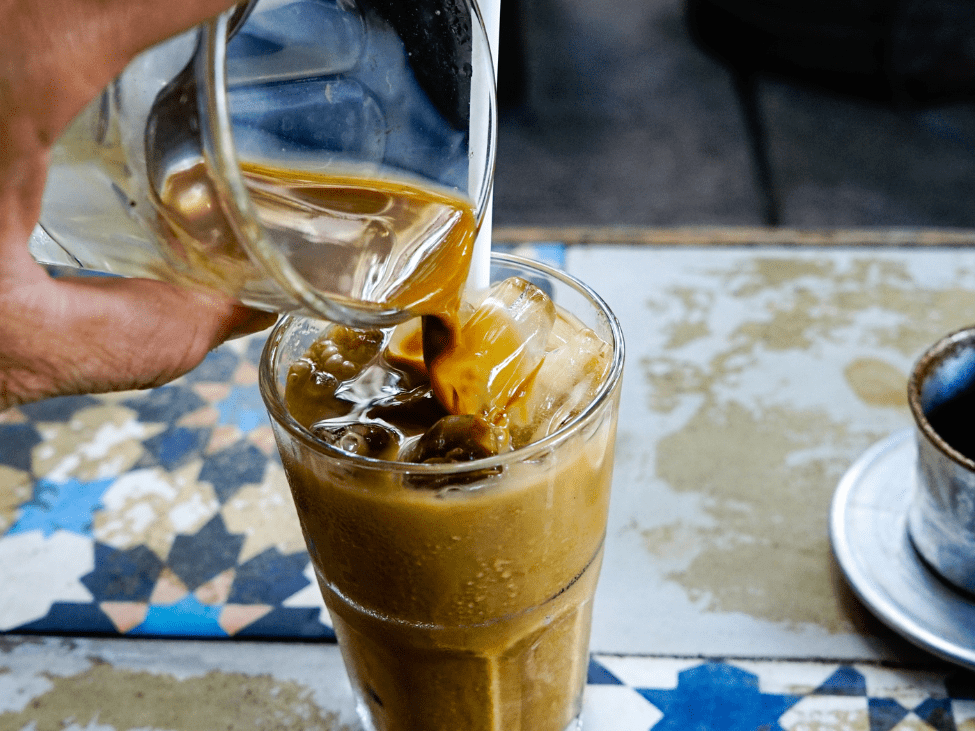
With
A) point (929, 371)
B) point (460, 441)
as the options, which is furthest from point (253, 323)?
point (929, 371)

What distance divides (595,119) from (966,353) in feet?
7.00

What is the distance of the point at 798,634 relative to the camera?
0.74 m

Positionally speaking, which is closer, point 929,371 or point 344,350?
point 344,350

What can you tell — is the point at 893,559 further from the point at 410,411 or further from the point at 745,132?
the point at 745,132

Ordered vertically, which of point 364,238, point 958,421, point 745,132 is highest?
point 364,238

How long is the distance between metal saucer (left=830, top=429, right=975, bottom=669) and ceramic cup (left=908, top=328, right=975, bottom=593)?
0.02 metres

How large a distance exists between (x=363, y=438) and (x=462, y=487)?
0.24ft

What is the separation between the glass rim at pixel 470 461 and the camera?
19.6 inches

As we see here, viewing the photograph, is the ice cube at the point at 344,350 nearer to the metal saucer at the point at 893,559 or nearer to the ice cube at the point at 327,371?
the ice cube at the point at 327,371

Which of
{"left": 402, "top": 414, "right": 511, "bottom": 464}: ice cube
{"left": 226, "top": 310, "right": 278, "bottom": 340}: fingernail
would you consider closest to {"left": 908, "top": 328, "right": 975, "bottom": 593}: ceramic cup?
{"left": 402, "top": 414, "right": 511, "bottom": 464}: ice cube

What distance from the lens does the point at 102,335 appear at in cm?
48

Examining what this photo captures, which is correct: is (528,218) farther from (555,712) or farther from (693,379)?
(555,712)

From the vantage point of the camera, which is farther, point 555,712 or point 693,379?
point 693,379

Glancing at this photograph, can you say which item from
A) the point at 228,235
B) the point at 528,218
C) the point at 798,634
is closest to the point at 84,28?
the point at 228,235
